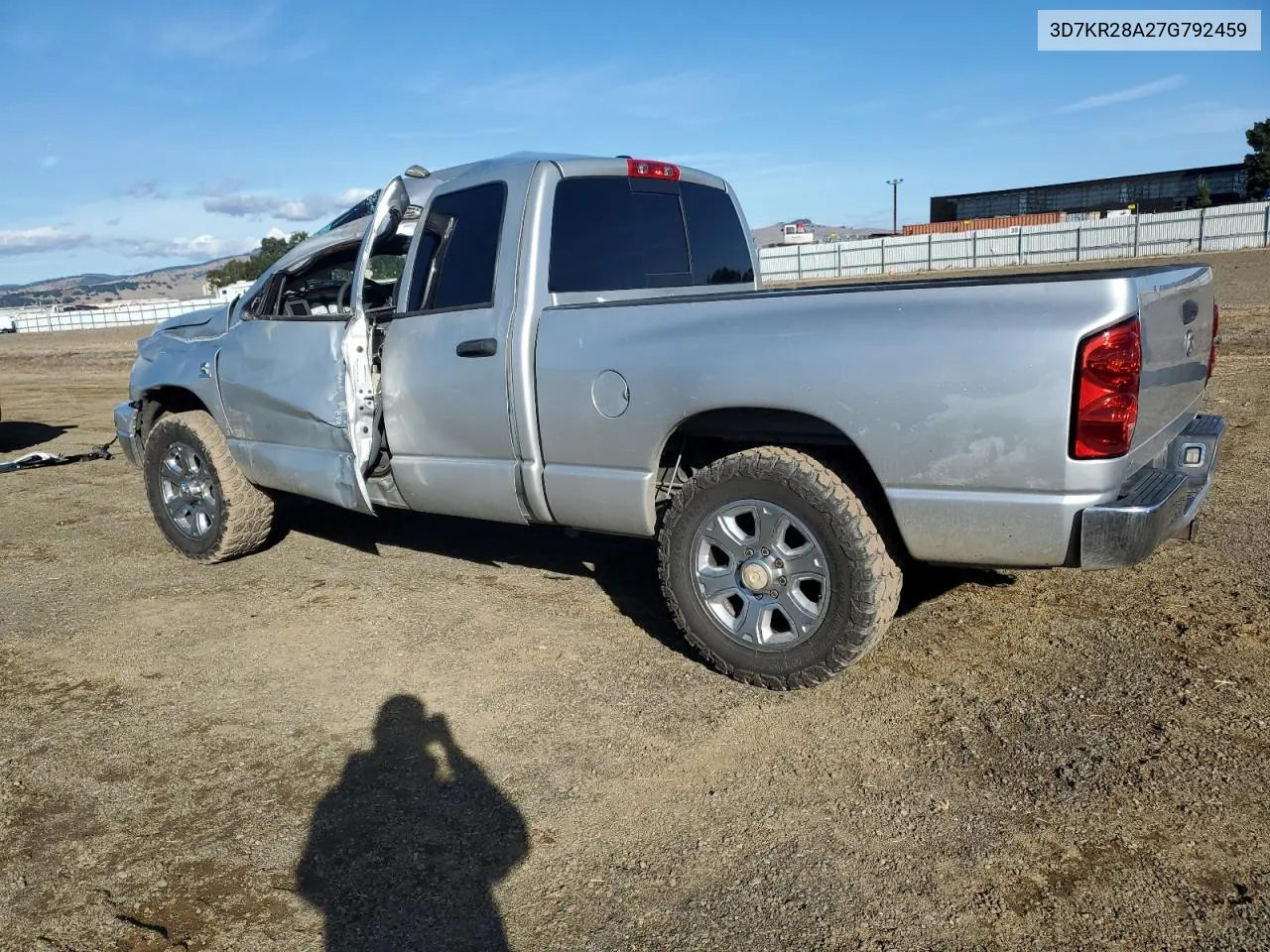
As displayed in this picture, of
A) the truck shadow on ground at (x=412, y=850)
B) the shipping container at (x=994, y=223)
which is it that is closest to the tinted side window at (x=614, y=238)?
the truck shadow on ground at (x=412, y=850)

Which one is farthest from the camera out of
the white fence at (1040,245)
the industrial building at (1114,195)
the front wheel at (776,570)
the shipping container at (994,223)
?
the industrial building at (1114,195)

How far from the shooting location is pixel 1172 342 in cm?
333

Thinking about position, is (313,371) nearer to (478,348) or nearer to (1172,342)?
(478,348)

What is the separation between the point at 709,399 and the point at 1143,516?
147 cm

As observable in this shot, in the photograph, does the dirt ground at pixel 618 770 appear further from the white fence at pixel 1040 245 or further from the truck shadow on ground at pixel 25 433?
the white fence at pixel 1040 245

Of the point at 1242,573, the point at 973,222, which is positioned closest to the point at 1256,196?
the point at 973,222

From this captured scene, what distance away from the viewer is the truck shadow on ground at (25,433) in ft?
36.0

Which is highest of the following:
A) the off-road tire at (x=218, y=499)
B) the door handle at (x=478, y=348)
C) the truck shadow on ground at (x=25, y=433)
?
the door handle at (x=478, y=348)

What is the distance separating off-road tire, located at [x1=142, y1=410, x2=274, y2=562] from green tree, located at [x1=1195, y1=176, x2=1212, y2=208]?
6264cm

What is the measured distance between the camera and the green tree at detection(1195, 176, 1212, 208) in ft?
193

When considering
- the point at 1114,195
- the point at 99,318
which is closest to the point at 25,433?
the point at 99,318

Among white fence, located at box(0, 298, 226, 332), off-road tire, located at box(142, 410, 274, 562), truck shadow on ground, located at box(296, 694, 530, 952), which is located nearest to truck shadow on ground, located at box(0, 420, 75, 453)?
off-road tire, located at box(142, 410, 274, 562)

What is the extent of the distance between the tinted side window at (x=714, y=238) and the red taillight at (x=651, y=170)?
89 millimetres

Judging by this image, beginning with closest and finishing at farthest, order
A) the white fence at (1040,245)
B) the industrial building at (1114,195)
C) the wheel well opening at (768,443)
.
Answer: the wheel well opening at (768,443) < the white fence at (1040,245) < the industrial building at (1114,195)
